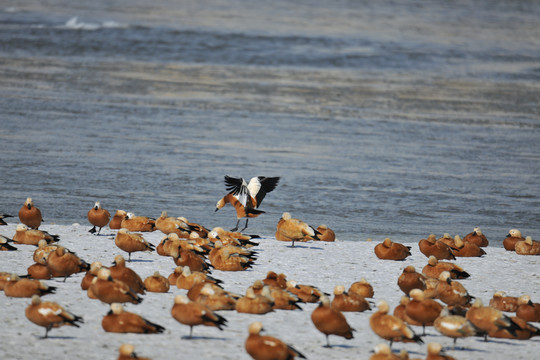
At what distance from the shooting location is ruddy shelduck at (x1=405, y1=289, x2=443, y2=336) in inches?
343

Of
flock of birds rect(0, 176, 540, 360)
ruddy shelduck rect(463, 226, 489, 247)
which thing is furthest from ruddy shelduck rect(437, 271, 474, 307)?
ruddy shelduck rect(463, 226, 489, 247)

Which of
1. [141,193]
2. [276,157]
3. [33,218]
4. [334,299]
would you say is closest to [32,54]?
[276,157]

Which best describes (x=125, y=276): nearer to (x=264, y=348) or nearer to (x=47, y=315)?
(x=47, y=315)

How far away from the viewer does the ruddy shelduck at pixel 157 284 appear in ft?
32.4

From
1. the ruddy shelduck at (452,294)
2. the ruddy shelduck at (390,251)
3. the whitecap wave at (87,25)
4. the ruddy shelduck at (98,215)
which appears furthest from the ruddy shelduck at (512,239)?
the whitecap wave at (87,25)

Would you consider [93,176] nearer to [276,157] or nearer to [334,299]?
[276,157]

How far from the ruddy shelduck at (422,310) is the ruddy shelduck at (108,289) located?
297 cm

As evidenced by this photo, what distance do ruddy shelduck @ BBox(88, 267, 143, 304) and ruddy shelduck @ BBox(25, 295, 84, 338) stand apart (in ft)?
2.63

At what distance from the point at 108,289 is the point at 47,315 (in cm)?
103

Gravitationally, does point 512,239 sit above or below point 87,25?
below

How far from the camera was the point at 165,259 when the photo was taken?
11.8 meters

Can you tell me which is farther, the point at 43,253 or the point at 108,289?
the point at 43,253

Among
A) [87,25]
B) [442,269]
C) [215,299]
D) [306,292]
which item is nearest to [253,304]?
[215,299]

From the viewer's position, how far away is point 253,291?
9250 millimetres
